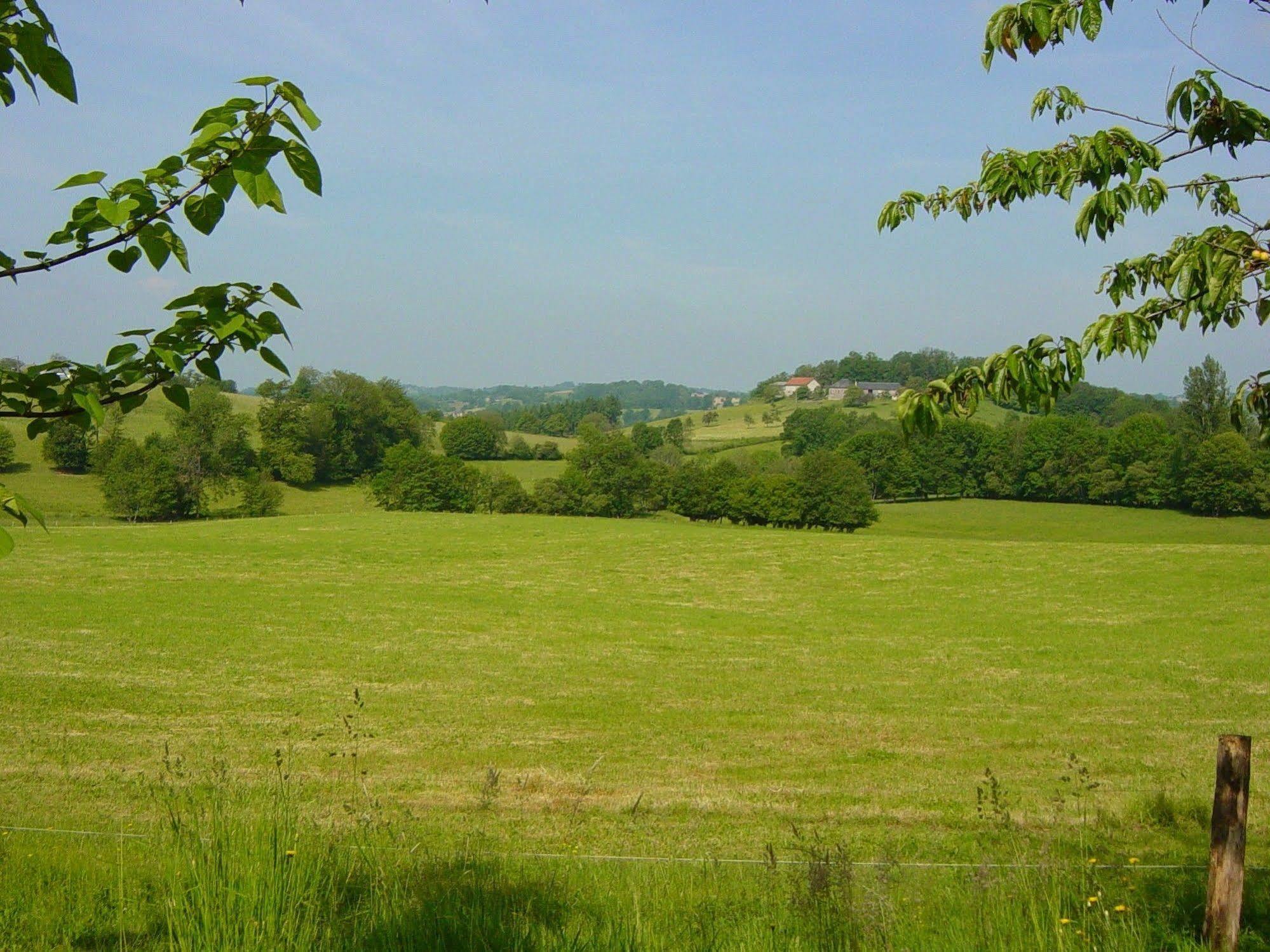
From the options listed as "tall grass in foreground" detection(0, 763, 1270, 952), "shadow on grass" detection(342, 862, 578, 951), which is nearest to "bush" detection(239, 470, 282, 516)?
"tall grass in foreground" detection(0, 763, 1270, 952)

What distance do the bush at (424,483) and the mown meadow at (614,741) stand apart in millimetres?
27174

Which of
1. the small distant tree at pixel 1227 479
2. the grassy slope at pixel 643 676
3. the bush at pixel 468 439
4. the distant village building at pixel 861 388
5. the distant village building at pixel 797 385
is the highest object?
the distant village building at pixel 797 385

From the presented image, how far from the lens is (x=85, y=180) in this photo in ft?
7.64

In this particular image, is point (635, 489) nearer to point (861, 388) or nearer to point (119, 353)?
point (861, 388)

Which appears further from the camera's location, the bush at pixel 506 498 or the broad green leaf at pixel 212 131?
the bush at pixel 506 498

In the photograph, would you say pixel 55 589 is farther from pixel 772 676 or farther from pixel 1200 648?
pixel 1200 648

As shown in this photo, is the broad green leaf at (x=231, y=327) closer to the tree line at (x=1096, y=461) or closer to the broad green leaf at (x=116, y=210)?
the broad green leaf at (x=116, y=210)

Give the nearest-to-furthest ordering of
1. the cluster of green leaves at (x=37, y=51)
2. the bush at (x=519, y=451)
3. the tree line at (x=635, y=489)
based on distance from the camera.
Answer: the cluster of green leaves at (x=37, y=51) → the tree line at (x=635, y=489) → the bush at (x=519, y=451)

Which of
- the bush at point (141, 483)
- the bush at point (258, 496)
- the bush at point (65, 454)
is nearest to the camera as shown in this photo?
the bush at point (141, 483)

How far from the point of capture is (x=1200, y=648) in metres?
22.8

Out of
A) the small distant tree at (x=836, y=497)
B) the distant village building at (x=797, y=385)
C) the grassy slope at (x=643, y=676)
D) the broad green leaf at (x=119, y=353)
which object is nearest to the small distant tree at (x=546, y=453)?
the small distant tree at (x=836, y=497)

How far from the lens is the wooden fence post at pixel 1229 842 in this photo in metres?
3.88

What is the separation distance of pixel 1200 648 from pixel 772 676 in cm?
1062

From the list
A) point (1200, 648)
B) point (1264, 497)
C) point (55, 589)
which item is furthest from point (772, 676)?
point (1264, 497)
